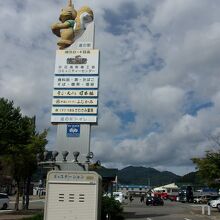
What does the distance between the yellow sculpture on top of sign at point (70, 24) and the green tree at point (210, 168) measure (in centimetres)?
2862

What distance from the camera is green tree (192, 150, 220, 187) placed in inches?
1828

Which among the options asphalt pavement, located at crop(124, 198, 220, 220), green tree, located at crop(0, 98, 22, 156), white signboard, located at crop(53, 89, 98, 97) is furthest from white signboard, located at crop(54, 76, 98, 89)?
asphalt pavement, located at crop(124, 198, 220, 220)

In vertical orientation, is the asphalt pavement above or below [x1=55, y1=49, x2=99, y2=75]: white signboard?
below

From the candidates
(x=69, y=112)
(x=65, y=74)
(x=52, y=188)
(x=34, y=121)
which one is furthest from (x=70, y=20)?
(x=34, y=121)

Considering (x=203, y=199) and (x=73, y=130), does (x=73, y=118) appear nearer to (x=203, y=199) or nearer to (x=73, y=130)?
(x=73, y=130)

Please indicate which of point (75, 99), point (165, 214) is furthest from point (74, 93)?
point (165, 214)

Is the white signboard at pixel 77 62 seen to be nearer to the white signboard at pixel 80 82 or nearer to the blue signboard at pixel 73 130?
the white signboard at pixel 80 82

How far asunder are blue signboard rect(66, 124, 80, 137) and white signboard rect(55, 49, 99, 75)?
2.28 m

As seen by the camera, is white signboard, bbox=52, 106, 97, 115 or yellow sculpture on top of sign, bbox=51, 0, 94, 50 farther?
yellow sculpture on top of sign, bbox=51, 0, 94, 50

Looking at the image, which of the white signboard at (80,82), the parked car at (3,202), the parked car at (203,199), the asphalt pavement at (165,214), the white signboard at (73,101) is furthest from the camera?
the parked car at (203,199)

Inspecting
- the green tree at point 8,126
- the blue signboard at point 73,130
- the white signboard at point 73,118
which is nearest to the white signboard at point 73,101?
the white signboard at point 73,118

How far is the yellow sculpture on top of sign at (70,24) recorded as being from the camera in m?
21.1

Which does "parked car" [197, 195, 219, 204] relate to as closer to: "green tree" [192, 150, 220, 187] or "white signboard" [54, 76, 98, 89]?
"green tree" [192, 150, 220, 187]

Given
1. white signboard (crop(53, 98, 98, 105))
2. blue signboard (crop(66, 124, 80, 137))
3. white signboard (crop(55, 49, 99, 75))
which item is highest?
white signboard (crop(55, 49, 99, 75))
